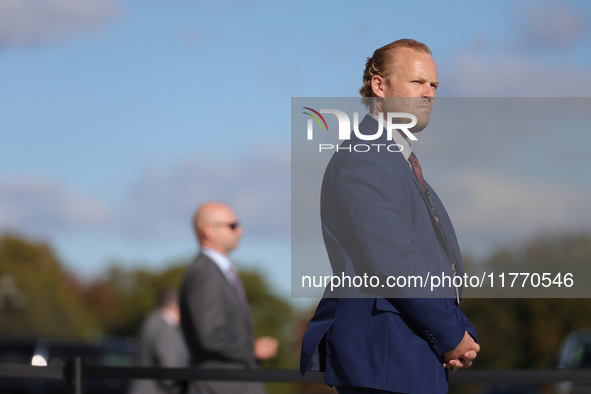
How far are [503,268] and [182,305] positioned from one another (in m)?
2.19

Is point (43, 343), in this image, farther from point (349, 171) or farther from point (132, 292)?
point (132, 292)

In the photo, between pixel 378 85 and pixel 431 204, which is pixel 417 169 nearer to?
pixel 431 204

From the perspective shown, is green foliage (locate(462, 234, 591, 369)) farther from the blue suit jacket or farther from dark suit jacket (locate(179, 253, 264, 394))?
the blue suit jacket

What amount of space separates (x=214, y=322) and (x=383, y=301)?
236 cm

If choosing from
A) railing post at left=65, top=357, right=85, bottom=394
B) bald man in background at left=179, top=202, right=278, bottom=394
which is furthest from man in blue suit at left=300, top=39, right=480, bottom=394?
bald man in background at left=179, top=202, right=278, bottom=394

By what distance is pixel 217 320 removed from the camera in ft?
15.9

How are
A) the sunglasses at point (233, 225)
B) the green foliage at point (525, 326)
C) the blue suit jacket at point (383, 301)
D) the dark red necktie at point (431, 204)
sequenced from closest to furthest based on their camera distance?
1. the blue suit jacket at point (383, 301)
2. the dark red necktie at point (431, 204)
3. the sunglasses at point (233, 225)
4. the green foliage at point (525, 326)

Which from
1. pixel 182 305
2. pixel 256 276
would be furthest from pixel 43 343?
pixel 256 276

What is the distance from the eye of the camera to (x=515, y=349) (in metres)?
53.6

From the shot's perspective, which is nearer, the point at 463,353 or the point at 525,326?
the point at 463,353

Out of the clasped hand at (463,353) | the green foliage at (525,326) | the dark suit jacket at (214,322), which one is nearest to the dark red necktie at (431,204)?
the clasped hand at (463,353)

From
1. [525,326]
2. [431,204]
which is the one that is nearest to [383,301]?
[431,204]

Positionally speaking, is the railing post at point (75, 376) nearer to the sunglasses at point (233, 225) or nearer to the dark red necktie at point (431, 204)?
the sunglasses at point (233, 225)

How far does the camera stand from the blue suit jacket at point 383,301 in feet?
8.46
